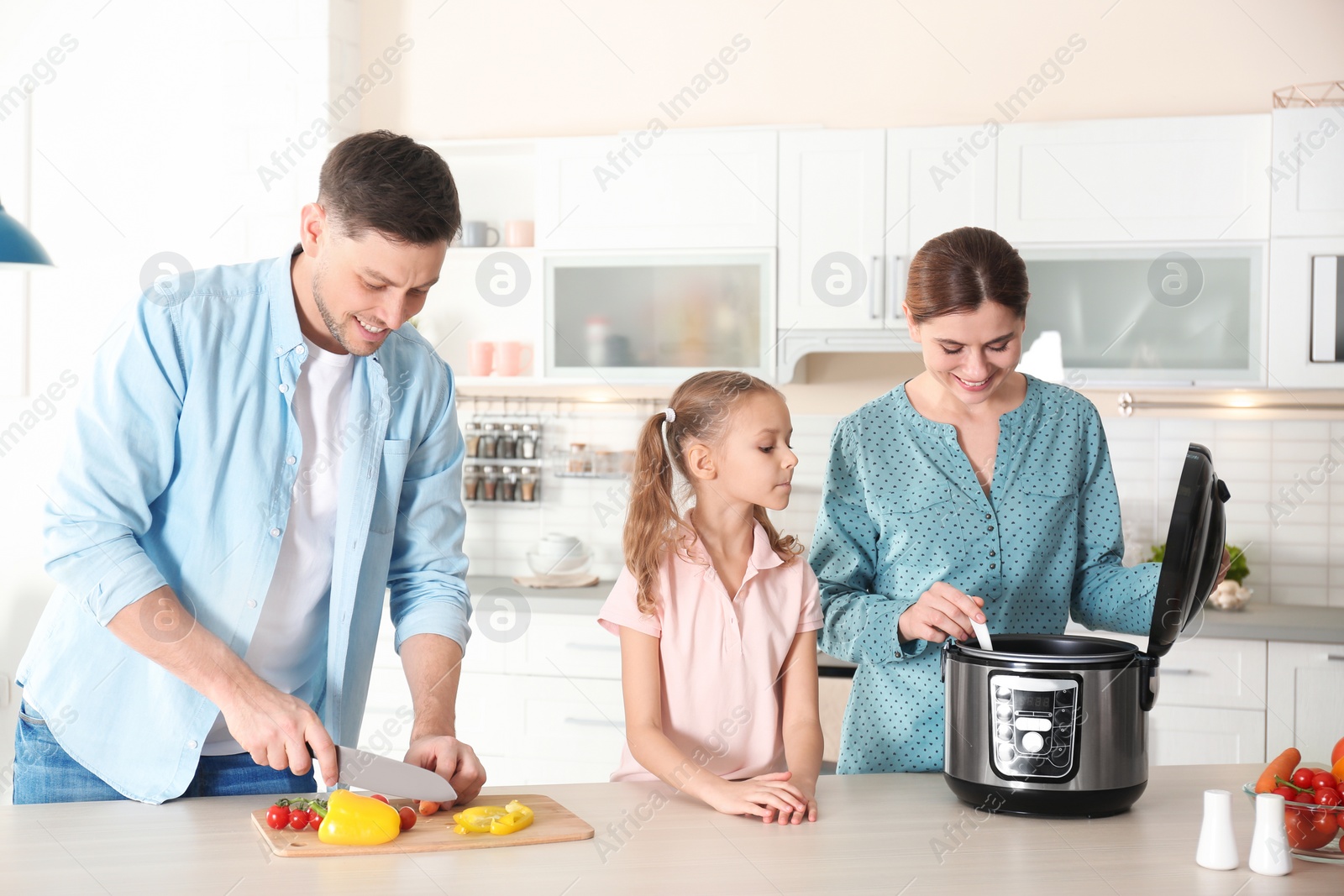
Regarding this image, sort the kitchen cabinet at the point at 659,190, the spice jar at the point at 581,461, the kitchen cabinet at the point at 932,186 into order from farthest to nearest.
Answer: the spice jar at the point at 581,461 < the kitchen cabinet at the point at 659,190 < the kitchen cabinet at the point at 932,186

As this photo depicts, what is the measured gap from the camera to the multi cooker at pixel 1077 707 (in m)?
1.17

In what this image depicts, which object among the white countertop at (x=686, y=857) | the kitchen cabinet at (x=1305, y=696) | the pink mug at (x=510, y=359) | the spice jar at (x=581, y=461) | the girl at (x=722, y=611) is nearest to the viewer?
the white countertop at (x=686, y=857)

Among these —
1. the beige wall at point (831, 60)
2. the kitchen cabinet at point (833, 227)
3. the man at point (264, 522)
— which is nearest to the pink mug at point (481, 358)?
the beige wall at point (831, 60)

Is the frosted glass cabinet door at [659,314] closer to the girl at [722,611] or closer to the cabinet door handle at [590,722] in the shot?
→ the cabinet door handle at [590,722]

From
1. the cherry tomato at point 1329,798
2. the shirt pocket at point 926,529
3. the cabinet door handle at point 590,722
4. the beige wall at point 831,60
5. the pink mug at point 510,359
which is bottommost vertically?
the cabinet door handle at point 590,722

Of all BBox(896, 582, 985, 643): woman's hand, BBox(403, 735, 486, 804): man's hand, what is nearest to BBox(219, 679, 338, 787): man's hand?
BBox(403, 735, 486, 804): man's hand

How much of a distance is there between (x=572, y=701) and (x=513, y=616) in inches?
11.5

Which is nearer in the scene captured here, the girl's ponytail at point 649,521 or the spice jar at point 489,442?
the girl's ponytail at point 649,521

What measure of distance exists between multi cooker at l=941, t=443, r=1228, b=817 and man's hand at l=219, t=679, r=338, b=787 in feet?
2.23

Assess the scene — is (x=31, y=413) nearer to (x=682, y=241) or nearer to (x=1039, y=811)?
(x=682, y=241)

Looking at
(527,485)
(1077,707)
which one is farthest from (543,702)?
(1077,707)

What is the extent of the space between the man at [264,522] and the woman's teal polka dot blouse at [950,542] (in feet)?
1.82

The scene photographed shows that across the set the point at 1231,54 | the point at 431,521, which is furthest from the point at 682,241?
the point at 431,521

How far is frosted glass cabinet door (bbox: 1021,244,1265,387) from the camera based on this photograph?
3.07 meters
